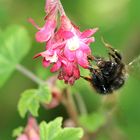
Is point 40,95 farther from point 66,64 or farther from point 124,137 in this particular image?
point 124,137

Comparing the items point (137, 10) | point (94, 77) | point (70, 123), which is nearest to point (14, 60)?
point (70, 123)

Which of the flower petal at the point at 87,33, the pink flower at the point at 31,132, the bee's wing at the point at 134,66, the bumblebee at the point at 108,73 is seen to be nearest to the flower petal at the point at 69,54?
the flower petal at the point at 87,33

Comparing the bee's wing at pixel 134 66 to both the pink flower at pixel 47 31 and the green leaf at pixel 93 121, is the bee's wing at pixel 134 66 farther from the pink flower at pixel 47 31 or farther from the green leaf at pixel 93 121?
the green leaf at pixel 93 121

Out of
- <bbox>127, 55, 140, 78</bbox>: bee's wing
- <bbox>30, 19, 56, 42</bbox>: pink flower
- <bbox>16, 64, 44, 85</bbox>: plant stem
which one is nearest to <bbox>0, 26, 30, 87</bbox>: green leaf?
<bbox>16, 64, 44, 85</bbox>: plant stem

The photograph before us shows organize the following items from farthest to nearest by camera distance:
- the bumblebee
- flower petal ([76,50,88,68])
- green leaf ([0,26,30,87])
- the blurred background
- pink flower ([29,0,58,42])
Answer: the blurred background < green leaf ([0,26,30,87]) < the bumblebee < pink flower ([29,0,58,42]) < flower petal ([76,50,88,68])

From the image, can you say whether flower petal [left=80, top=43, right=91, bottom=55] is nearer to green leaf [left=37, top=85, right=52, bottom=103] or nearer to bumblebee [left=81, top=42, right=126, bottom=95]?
bumblebee [left=81, top=42, right=126, bottom=95]

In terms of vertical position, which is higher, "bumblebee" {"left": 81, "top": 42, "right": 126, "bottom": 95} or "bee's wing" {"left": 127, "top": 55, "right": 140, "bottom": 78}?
"bee's wing" {"left": 127, "top": 55, "right": 140, "bottom": 78}
